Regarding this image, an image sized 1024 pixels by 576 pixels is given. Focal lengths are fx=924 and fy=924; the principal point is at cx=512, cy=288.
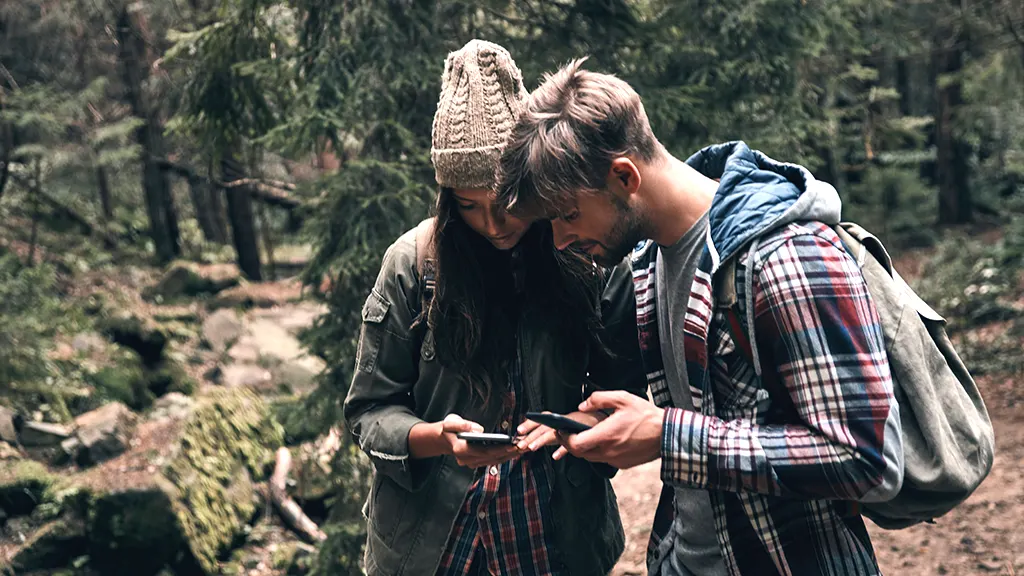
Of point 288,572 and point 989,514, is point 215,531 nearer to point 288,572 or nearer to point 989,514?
point 288,572

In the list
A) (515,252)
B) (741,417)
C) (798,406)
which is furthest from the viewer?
(515,252)

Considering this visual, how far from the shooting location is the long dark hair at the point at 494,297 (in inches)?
98.9

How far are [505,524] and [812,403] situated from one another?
1.09 m

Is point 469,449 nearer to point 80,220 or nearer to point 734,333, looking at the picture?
point 734,333

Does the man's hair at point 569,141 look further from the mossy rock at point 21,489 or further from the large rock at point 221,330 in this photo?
the large rock at point 221,330

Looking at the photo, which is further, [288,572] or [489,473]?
[288,572]

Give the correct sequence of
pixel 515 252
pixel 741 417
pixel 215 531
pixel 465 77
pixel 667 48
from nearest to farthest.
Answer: pixel 741 417
pixel 465 77
pixel 515 252
pixel 667 48
pixel 215 531

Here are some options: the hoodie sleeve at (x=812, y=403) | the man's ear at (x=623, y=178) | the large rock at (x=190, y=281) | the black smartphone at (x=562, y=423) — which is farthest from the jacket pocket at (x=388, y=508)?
the large rock at (x=190, y=281)

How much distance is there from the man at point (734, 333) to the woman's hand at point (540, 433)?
56mm

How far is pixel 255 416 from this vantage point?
9.25 m

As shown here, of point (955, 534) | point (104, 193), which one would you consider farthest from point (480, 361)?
point (104, 193)

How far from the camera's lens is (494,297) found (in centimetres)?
263

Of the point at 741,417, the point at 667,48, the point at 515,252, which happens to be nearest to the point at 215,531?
the point at 667,48

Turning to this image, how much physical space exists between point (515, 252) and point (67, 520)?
234 inches
